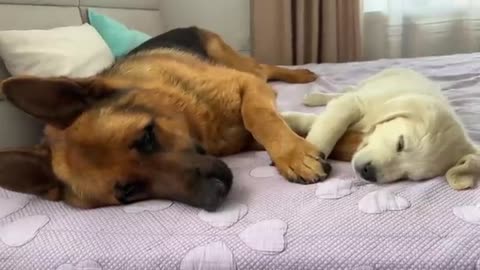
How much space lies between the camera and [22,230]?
3.83 feet

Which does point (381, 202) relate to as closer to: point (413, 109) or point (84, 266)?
point (413, 109)

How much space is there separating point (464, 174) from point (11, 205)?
41.1 inches

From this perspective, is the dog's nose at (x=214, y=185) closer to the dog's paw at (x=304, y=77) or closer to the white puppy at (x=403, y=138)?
the white puppy at (x=403, y=138)

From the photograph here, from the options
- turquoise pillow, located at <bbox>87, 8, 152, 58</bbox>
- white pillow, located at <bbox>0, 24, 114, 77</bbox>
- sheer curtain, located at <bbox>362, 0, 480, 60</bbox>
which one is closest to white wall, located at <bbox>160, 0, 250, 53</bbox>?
sheer curtain, located at <bbox>362, 0, 480, 60</bbox>

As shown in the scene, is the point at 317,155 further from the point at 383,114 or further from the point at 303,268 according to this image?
the point at 303,268

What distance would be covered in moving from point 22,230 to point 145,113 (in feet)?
1.26

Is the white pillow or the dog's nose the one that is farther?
the white pillow

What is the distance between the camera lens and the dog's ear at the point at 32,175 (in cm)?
129

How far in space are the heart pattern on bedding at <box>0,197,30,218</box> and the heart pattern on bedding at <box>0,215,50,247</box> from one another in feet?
0.23

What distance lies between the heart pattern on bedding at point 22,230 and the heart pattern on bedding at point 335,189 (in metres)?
0.61

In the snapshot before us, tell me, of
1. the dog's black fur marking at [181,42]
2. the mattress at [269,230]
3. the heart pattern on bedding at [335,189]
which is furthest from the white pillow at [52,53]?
the heart pattern on bedding at [335,189]

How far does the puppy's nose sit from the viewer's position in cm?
122

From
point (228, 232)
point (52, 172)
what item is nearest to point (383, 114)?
point (228, 232)

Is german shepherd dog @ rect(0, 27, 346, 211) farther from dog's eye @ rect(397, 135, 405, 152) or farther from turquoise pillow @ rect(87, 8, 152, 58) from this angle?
turquoise pillow @ rect(87, 8, 152, 58)
